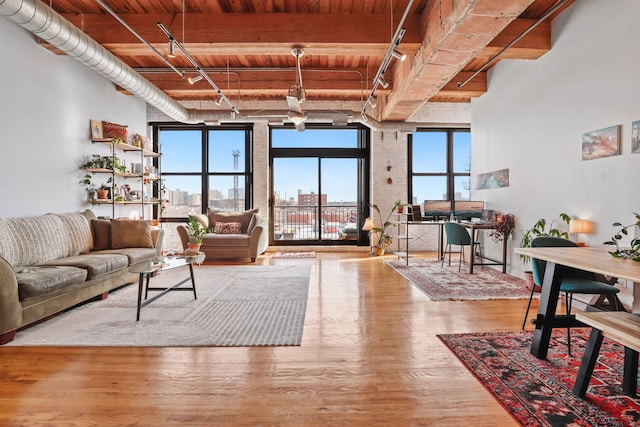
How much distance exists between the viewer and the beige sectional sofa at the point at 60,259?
3002 mm

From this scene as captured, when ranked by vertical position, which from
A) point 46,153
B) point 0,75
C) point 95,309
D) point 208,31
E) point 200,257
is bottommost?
point 95,309

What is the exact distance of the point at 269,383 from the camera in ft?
7.45

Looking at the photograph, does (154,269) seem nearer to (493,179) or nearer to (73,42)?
(73,42)

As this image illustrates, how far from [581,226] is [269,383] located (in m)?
3.92

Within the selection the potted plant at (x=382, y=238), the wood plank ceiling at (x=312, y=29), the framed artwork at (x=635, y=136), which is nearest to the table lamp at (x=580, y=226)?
the framed artwork at (x=635, y=136)

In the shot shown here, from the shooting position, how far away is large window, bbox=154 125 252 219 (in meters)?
8.80

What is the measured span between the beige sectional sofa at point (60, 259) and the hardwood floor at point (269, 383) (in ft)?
1.45

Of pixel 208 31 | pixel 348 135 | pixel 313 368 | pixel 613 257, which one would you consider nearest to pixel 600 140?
pixel 613 257

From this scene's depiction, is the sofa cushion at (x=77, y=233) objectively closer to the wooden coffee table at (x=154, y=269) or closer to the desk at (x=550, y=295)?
the wooden coffee table at (x=154, y=269)

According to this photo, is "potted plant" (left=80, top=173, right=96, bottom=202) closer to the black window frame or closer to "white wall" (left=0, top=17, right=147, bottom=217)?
"white wall" (left=0, top=17, right=147, bottom=217)

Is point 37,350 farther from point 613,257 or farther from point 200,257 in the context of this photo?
point 613,257

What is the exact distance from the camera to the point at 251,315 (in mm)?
3639

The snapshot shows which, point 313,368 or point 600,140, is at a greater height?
point 600,140

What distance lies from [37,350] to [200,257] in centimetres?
186
